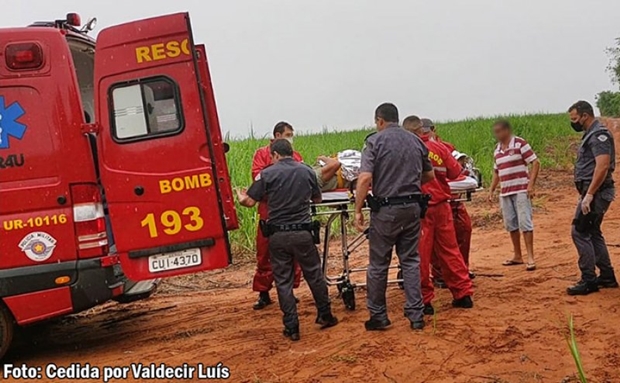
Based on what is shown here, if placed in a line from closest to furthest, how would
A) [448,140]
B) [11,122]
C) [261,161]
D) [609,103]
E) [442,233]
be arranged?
[11,122] < [442,233] < [261,161] < [448,140] < [609,103]

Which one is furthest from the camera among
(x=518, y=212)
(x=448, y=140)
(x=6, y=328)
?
(x=448, y=140)

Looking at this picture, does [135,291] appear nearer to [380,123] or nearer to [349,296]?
[349,296]

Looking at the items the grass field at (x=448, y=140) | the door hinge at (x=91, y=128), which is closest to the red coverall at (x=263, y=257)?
the door hinge at (x=91, y=128)

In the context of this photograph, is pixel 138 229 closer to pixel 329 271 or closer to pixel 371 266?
pixel 371 266

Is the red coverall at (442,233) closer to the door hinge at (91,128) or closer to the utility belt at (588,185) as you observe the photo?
the utility belt at (588,185)

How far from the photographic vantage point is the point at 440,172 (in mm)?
5641

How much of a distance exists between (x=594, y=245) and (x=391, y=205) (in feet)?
7.05

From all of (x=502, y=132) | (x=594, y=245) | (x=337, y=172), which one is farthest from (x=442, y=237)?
(x=502, y=132)

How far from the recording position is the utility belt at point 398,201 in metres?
5.06

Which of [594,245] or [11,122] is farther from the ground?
[11,122]

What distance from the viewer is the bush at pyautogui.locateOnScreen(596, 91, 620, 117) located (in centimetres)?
4991

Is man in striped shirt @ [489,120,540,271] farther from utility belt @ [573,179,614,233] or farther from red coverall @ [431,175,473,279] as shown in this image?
utility belt @ [573,179,614,233]

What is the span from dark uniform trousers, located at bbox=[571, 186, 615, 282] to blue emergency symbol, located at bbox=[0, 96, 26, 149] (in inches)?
181

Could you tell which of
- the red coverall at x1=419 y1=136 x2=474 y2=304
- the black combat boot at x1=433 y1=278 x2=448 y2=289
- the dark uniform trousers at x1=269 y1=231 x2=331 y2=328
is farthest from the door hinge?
the black combat boot at x1=433 y1=278 x2=448 y2=289
